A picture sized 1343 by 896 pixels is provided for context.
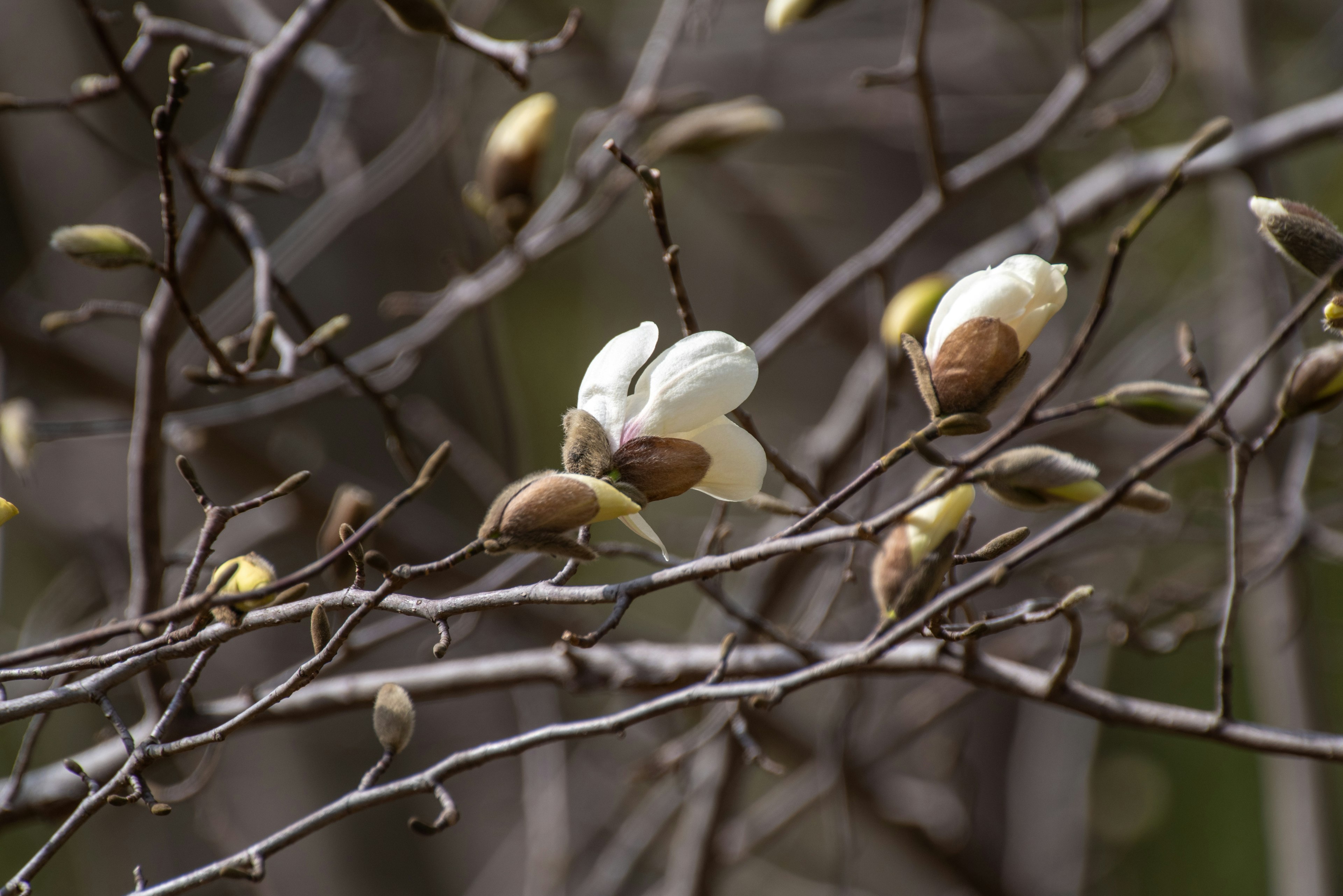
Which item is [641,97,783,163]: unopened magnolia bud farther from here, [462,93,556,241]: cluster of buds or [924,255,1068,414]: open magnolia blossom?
[924,255,1068,414]: open magnolia blossom

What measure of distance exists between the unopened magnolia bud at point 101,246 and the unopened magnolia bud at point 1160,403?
2.01ft

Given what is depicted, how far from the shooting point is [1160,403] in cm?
53

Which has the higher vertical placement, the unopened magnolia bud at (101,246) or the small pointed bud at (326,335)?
the unopened magnolia bud at (101,246)

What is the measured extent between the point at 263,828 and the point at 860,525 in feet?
5.49

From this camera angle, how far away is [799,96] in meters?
1.92

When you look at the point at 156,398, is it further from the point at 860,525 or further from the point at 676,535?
the point at 676,535

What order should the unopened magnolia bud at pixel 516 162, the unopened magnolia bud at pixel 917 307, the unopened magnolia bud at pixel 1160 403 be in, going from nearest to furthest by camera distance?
the unopened magnolia bud at pixel 1160 403 → the unopened magnolia bud at pixel 917 307 → the unopened magnolia bud at pixel 516 162

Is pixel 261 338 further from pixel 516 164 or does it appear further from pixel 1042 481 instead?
pixel 1042 481

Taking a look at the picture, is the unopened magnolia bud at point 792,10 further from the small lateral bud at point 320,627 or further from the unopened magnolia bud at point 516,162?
the small lateral bud at point 320,627

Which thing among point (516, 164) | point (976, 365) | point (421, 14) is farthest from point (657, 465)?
point (516, 164)

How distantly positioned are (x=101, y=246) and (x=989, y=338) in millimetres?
562

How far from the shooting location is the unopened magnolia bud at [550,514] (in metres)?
0.43

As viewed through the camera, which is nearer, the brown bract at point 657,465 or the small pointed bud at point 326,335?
the brown bract at point 657,465

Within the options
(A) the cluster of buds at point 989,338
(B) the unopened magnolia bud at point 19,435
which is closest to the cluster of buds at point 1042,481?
(A) the cluster of buds at point 989,338
